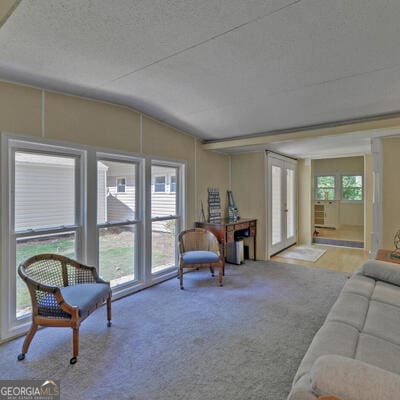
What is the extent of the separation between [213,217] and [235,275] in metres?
1.20

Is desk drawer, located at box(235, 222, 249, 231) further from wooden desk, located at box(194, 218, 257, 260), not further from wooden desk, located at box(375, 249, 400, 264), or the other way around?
wooden desk, located at box(375, 249, 400, 264)

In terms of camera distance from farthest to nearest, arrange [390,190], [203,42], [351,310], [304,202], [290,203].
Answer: [304,202] → [290,203] → [390,190] → [203,42] → [351,310]

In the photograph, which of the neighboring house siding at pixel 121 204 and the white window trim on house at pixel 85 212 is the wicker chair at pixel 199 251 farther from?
the neighboring house siding at pixel 121 204

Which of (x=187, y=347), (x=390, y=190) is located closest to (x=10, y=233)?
(x=187, y=347)

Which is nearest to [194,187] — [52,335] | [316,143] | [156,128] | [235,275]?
[156,128]

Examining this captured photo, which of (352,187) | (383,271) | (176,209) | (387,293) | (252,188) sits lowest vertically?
(387,293)

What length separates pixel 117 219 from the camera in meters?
3.36

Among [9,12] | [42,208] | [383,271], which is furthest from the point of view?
→ [42,208]

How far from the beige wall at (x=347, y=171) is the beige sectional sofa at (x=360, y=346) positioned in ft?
23.0

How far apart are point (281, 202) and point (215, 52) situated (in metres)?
4.17

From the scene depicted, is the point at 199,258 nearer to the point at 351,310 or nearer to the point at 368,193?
the point at 351,310

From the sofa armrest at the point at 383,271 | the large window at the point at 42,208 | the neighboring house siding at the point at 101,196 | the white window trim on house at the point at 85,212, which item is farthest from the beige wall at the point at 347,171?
the large window at the point at 42,208

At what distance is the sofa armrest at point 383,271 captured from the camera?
7.19 feet

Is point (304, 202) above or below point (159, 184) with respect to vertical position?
below
